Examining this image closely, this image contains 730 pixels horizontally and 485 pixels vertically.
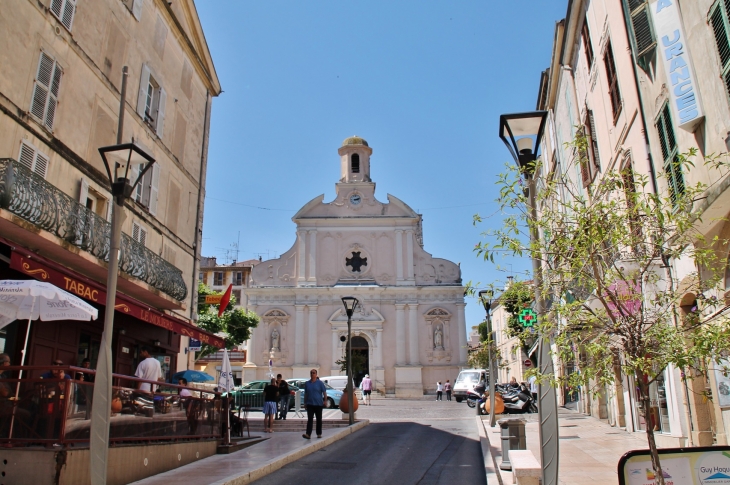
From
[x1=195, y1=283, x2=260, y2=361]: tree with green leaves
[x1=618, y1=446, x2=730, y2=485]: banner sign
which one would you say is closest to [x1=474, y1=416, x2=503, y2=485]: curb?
[x1=618, y1=446, x2=730, y2=485]: banner sign

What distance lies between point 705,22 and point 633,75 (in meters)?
3.49

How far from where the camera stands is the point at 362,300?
138ft

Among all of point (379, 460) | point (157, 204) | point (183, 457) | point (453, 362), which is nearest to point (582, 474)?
A: point (379, 460)

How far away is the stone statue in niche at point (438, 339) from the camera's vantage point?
4094 centimetres

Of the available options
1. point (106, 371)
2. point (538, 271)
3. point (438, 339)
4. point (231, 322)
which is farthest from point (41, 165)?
point (438, 339)

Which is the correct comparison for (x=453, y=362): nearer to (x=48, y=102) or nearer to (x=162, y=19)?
(x=162, y=19)

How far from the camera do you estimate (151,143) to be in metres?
16.0

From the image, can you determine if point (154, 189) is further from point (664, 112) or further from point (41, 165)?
point (664, 112)

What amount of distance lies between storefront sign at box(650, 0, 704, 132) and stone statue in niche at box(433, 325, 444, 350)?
33.1m

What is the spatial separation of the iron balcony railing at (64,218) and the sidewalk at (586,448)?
27.9 feet

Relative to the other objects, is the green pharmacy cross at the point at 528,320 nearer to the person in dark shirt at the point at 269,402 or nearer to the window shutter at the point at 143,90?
the person in dark shirt at the point at 269,402

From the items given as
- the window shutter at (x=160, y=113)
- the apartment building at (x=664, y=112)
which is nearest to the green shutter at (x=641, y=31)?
the apartment building at (x=664, y=112)

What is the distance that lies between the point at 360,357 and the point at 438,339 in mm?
5362

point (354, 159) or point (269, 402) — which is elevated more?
point (354, 159)
